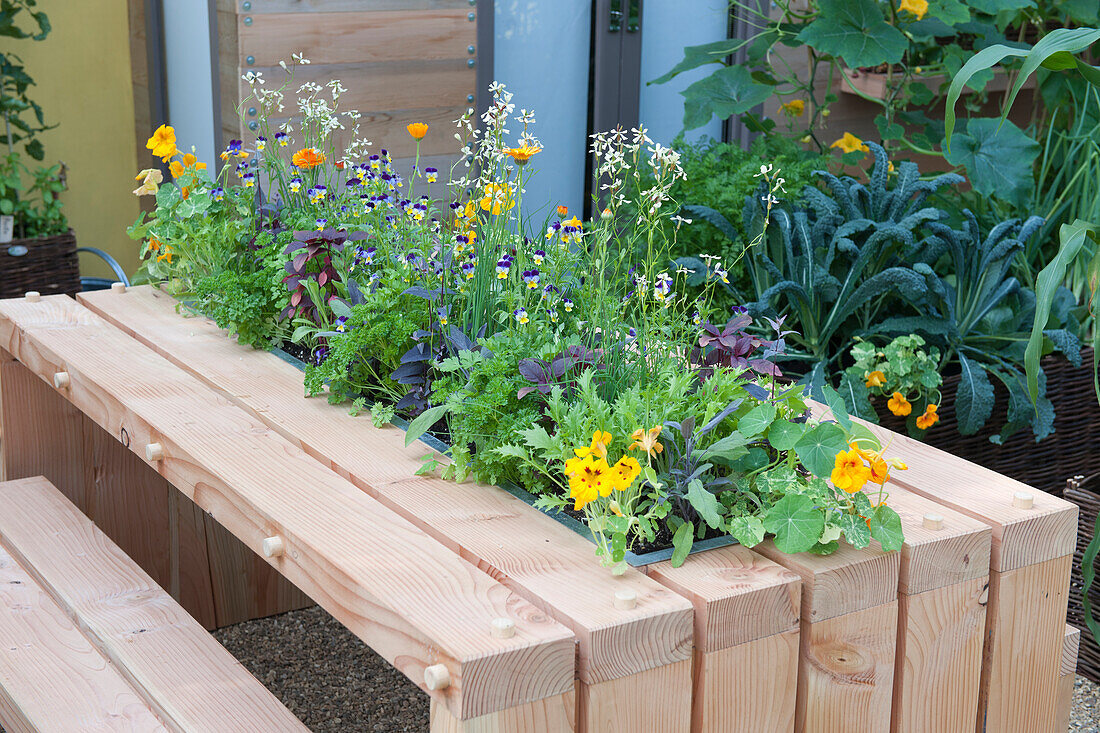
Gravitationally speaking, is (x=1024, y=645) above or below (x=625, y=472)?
below

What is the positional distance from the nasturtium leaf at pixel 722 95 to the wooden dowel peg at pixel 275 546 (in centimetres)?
209

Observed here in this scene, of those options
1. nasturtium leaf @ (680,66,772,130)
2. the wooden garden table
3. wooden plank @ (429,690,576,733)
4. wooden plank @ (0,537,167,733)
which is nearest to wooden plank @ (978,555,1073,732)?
the wooden garden table

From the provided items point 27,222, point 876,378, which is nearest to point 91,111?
point 27,222

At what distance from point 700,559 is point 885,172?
1.71 meters

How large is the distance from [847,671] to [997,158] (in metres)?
1.87

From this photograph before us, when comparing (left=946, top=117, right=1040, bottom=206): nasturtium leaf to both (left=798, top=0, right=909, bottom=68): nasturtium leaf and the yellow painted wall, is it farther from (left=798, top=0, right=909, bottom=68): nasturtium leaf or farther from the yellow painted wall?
the yellow painted wall

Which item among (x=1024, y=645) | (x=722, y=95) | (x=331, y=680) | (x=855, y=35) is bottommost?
(x=331, y=680)

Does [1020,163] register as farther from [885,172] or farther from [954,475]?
[954,475]

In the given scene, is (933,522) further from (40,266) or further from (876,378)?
(40,266)

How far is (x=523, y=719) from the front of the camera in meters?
0.98

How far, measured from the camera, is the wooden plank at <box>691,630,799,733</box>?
1.08 metres

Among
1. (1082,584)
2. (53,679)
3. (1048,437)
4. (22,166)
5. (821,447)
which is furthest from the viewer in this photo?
(22,166)

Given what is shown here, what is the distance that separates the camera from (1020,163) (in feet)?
8.84

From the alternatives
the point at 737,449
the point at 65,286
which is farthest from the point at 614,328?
the point at 65,286
